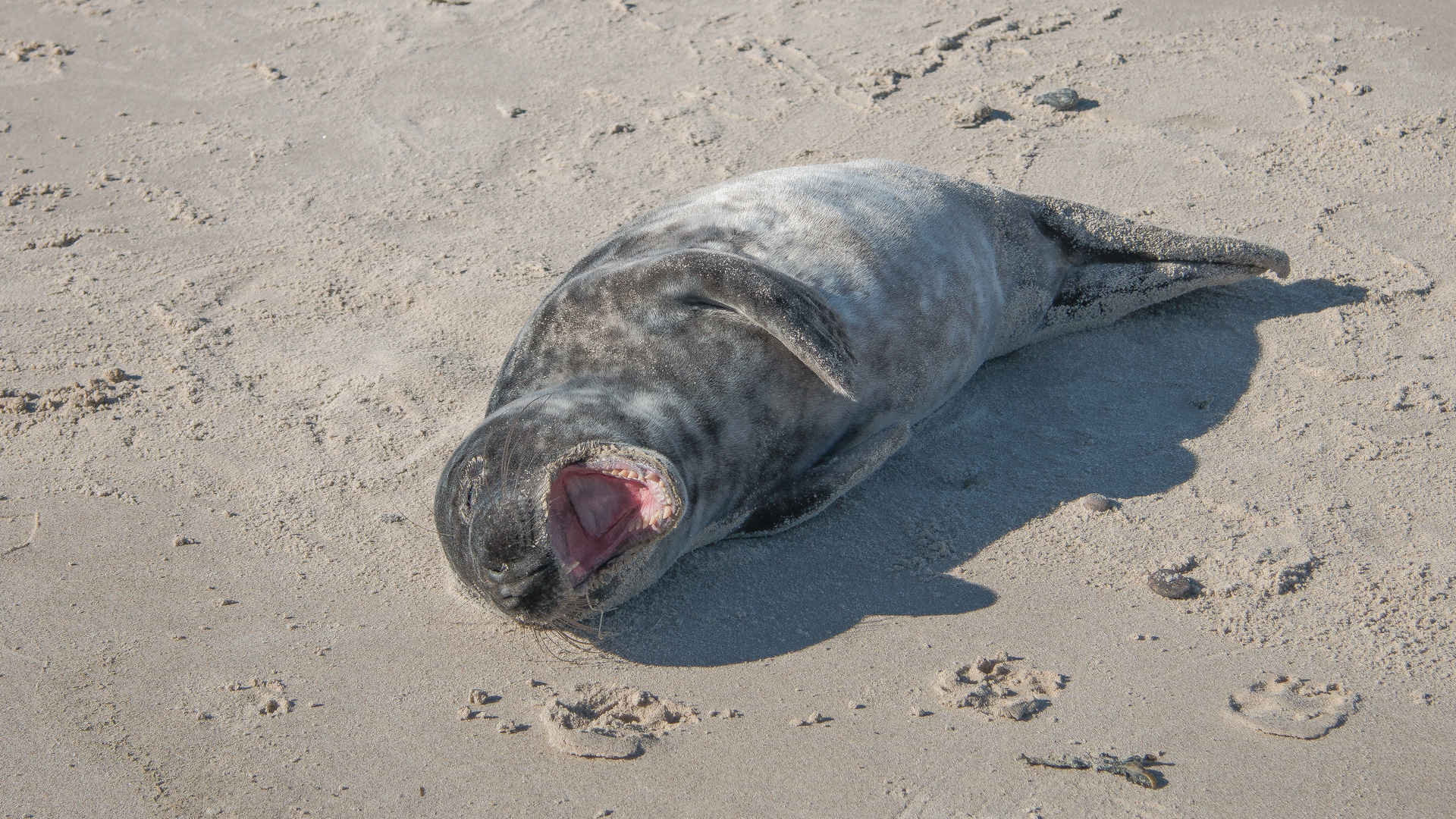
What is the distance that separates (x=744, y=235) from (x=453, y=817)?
2.14 metres

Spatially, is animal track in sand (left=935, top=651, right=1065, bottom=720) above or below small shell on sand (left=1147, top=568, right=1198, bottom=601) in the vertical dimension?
below

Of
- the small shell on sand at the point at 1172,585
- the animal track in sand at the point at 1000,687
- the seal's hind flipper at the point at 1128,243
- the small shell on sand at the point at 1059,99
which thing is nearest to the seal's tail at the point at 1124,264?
the seal's hind flipper at the point at 1128,243

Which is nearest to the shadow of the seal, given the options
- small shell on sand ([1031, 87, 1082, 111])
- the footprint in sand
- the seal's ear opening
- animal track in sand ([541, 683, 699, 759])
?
animal track in sand ([541, 683, 699, 759])

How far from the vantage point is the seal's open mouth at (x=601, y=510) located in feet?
9.58

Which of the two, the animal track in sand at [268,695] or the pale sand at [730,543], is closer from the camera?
the pale sand at [730,543]

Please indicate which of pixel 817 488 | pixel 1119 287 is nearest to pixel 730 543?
pixel 817 488

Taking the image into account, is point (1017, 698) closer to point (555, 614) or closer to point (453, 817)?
point (555, 614)

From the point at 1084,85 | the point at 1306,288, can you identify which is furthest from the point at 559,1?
the point at 1306,288

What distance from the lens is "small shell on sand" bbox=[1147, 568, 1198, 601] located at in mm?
3271

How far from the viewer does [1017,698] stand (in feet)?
9.75

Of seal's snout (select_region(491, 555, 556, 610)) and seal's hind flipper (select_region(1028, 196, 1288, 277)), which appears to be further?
seal's hind flipper (select_region(1028, 196, 1288, 277))

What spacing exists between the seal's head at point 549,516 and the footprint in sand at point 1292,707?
1.54 meters

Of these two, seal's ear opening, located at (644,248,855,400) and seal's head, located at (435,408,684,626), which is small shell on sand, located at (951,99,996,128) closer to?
seal's ear opening, located at (644,248,855,400)

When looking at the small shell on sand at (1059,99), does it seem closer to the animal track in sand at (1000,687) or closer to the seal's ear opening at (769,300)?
the seal's ear opening at (769,300)
